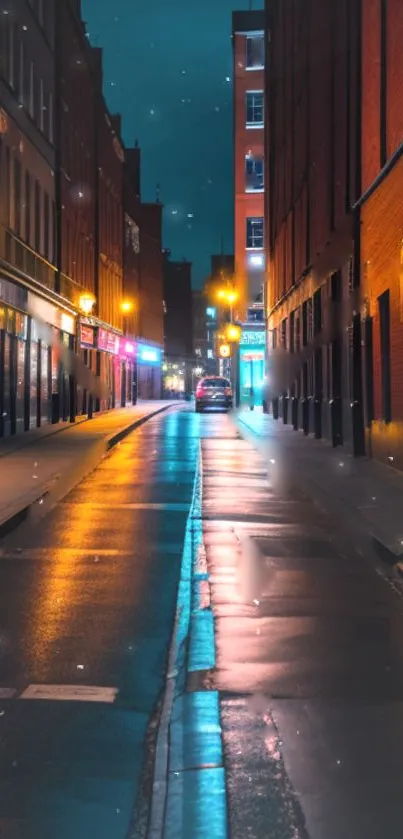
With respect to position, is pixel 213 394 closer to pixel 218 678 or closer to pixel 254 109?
pixel 254 109

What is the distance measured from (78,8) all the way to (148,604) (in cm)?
3640

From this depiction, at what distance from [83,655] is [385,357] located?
12385mm

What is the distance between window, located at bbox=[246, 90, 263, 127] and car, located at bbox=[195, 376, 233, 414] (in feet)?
65.8

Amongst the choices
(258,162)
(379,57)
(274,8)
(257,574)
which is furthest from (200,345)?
(257,574)

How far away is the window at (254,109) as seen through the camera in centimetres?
5903

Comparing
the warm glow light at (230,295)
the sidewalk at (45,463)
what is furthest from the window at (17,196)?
the warm glow light at (230,295)

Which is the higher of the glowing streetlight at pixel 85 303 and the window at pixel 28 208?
the window at pixel 28 208

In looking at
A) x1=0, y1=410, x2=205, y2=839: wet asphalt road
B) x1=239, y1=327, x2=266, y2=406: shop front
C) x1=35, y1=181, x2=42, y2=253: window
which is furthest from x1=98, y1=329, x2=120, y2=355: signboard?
x1=0, y1=410, x2=205, y2=839: wet asphalt road

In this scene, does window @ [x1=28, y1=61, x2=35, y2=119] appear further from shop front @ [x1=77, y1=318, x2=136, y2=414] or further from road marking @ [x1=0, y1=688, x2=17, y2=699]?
road marking @ [x1=0, y1=688, x2=17, y2=699]

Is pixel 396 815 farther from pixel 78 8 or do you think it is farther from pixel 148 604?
pixel 78 8

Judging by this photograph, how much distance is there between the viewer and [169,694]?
532 centimetres

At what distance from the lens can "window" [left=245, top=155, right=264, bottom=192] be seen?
58844 mm

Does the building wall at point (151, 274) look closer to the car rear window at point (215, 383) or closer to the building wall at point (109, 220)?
the building wall at point (109, 220)

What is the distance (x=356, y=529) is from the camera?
1114 centimetres
